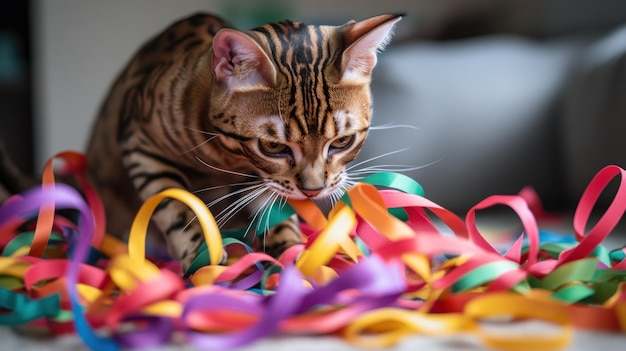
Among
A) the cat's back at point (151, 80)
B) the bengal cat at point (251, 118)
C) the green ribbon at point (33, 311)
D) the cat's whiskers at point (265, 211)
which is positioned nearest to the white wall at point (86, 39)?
the cat's back at point (151, 80)

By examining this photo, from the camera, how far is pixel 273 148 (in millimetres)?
792

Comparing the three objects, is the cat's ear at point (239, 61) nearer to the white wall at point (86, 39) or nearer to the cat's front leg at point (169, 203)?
the cat's front leg at point (169, 203)

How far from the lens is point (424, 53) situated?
68.1 inches

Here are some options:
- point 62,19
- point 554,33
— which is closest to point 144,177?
point 554,33

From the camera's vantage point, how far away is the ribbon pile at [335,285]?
0.60m

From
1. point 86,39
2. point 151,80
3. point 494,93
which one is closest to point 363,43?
point 151,80

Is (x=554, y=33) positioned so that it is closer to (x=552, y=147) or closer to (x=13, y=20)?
(x=552, y=147)

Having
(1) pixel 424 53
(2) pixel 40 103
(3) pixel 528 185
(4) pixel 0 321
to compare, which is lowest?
(2) pixel 40 103

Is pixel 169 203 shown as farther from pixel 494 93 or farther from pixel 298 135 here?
pixel 494 93

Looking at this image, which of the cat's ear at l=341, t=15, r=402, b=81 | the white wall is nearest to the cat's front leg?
the cat's ear at l=341, t=15, r=402, b=81

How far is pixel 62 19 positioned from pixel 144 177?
73.3 inches

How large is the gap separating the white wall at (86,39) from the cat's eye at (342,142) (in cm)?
147

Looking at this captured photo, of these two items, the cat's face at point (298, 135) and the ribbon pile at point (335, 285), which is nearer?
the ribbon pile at point (335, 285)

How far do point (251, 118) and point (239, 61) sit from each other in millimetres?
74
